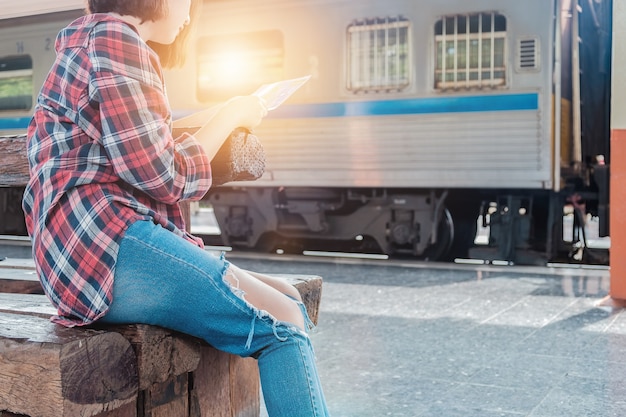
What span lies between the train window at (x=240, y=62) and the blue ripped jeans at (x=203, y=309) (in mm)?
6575

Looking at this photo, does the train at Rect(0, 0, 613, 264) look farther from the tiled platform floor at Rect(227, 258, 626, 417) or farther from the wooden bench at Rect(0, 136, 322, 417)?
the wooden bench at Rect(0, 136, 322, 417)

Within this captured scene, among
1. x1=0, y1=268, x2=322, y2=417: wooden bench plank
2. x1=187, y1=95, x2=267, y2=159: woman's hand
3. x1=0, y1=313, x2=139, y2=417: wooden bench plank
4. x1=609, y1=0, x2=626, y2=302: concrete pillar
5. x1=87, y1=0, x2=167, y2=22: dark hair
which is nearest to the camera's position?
x1=0, y1=313, x2=139, y2=417: wooden bench plank

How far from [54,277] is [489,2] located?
633cm

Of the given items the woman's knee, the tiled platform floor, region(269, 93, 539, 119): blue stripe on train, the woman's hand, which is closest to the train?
region(269, 93, 539, 119): blue stripe on train

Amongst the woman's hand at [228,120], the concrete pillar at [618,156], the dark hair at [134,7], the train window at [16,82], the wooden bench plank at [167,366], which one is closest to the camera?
the wooden bench plank at [167,366]

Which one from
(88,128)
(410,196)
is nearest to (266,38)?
(410,196)

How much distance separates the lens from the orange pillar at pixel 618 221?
483cm

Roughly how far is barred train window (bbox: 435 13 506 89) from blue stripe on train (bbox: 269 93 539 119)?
146 millimetres

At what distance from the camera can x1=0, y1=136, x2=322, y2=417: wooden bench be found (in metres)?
1.44

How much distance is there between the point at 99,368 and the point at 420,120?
621cm

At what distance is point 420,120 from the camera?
7441mm

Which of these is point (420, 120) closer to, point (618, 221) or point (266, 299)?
point (618, 221)

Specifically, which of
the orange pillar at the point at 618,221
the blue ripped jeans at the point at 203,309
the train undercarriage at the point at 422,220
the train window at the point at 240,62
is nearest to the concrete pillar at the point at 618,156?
the orange pillar at the point at 618,221

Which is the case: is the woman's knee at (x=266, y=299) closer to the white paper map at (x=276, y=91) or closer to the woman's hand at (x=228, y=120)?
the woman's hand at (x=228, y=120)
